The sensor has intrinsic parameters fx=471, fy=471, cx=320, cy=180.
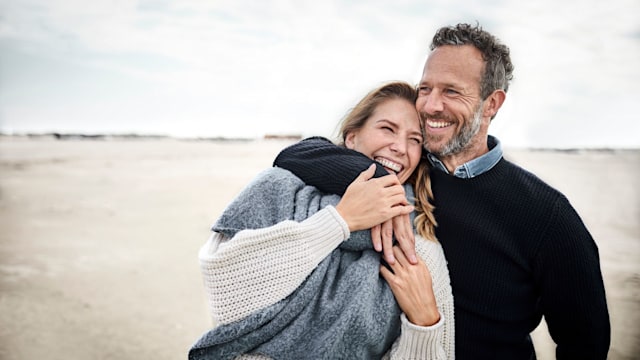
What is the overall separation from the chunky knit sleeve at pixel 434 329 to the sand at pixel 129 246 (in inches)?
30.2

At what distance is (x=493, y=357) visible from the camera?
204 centimetres

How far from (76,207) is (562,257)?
7517 millimetres

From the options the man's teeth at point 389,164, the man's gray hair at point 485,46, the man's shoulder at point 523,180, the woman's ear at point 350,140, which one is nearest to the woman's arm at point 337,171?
the man's teeth at point 389,164

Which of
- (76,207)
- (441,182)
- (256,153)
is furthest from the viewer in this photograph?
(256,153)

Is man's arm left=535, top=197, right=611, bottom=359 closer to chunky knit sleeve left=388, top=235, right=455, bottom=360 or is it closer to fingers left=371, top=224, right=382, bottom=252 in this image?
chunky knit sleeve left=388, top=235, right=455, bottom=360

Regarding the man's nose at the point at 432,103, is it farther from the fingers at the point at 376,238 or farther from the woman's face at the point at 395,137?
the fingers at the point at 376,238

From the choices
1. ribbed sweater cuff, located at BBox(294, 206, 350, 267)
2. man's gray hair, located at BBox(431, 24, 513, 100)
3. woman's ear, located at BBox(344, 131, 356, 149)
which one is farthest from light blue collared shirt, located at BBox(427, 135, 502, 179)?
ribbed sweater cuff, located at BBox(294, 206, 350, 267)

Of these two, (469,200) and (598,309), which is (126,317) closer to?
(469,200)

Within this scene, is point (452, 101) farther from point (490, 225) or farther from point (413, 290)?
point (413, 290)

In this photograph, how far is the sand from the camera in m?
3.91

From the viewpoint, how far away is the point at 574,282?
75.8 inches

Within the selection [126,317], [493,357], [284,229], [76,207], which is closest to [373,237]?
[284,229]

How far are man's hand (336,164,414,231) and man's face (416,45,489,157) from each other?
0.38m

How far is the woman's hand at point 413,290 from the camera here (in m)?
1.72
